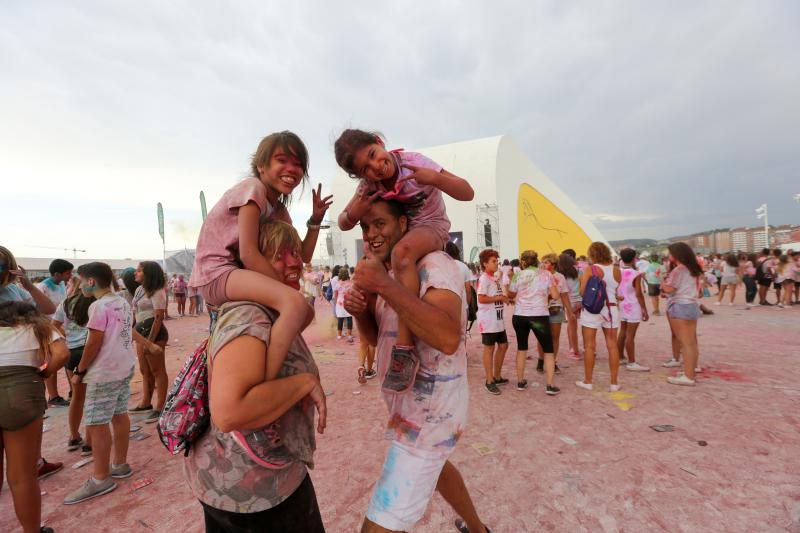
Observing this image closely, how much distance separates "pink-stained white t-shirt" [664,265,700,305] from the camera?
491 centimetres

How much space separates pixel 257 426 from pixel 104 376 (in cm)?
307

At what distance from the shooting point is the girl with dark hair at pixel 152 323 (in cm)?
463

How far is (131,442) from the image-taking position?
13.5 feet

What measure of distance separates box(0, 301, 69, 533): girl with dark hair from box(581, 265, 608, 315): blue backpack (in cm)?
570

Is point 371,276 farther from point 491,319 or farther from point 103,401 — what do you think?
point 491,319

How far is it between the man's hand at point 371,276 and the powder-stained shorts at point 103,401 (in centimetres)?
316

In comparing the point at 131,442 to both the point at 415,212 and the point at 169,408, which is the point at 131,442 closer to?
the point at 169,408

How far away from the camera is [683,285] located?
4.96 meters

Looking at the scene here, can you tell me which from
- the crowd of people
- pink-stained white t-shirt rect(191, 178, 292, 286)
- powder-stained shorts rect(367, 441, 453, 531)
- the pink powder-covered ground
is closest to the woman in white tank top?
the pink powder-covered ground

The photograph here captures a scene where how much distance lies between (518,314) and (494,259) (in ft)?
2.96

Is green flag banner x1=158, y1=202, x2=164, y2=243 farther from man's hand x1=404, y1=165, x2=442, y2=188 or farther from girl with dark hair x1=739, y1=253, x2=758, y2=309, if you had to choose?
girl with dark hair x1=739, y1=253, x2=758, y2=309

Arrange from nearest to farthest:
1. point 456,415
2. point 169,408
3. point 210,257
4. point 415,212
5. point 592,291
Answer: point 169,408, point 210,257, point 456,415, point 415,212, point 592,291

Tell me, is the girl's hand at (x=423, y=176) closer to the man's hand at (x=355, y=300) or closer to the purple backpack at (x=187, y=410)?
the man's hand at (x=355, y=300)

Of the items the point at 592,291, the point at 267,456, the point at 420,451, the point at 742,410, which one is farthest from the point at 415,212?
the point at 742,410
